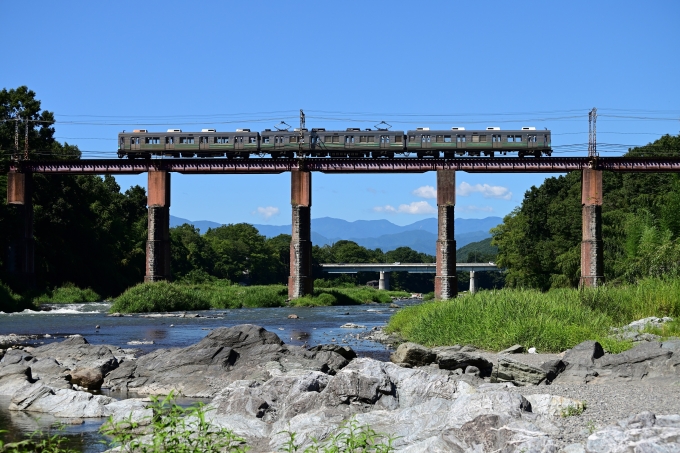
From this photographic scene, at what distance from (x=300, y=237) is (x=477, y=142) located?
1540cm

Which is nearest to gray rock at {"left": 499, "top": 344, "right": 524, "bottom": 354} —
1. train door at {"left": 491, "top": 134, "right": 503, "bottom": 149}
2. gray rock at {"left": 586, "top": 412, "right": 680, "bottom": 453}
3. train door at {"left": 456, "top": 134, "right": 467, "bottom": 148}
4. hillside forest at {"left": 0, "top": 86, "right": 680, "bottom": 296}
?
gray rock at {"left": 586, "top": 412, "right": 680, "bottom": 453}

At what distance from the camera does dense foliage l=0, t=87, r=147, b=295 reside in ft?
222

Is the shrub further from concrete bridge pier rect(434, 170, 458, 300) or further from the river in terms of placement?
concrete bridge pier rect(434, 170, 458, 300)

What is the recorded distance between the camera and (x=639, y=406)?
13.2 meters

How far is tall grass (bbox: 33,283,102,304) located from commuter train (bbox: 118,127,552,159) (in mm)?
11611

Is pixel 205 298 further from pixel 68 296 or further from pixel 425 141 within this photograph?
pixel 425 141

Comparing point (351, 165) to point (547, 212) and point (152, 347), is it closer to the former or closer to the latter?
point (547, 212)

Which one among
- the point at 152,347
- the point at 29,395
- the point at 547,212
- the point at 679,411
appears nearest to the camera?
the point at 679,411

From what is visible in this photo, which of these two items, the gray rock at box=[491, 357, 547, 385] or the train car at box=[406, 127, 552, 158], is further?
the train car at box=[406, 127, 552, 158]

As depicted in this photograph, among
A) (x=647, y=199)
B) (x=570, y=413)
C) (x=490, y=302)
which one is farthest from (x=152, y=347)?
(x=647, y=199)

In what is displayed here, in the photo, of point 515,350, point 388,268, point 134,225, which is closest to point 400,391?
point 515,350

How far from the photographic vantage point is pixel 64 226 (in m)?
72.2

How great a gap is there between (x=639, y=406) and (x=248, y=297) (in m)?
53.9

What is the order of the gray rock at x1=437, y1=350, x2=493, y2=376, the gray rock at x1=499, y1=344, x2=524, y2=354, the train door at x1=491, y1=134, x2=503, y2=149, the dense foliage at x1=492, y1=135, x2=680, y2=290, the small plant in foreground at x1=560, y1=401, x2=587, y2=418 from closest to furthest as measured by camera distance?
the small plant in foreground at x1=560, y1=401, x2=587, y2=418 → the gray rock at x1=437, y1=350, x2=493, y2=376 → the gray rock at x1=499, y1=344, x2=524, y2=354 → the dense foliage at x1=492, y1=135, x2=680, y2=290 → the train door at x1=491, y1=134, x2=503, y2=149
